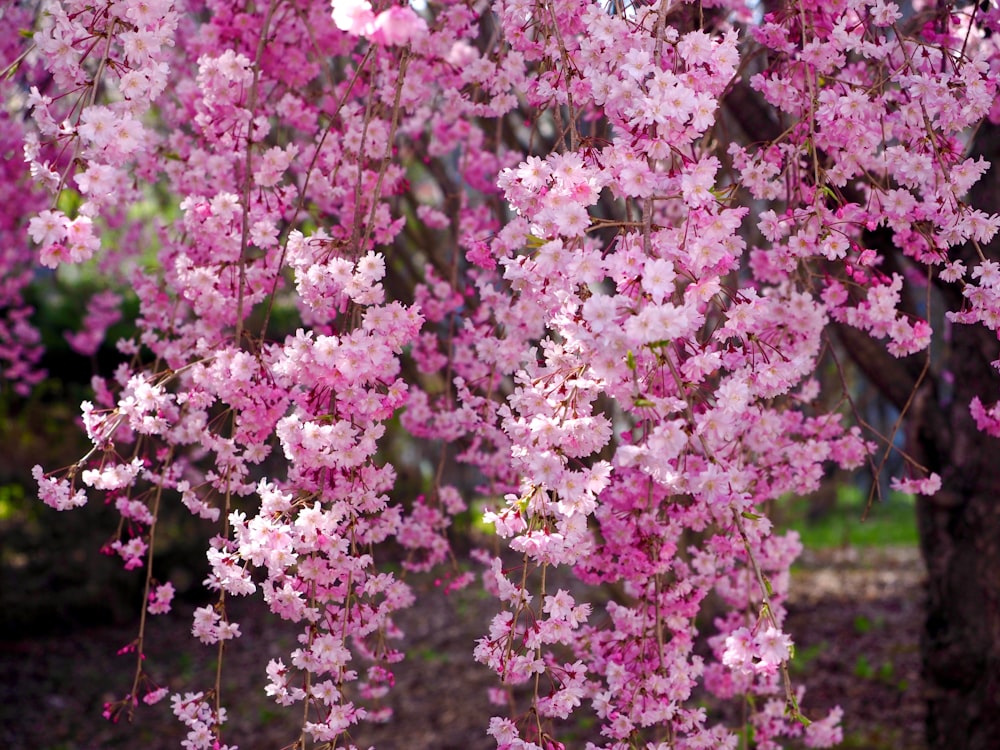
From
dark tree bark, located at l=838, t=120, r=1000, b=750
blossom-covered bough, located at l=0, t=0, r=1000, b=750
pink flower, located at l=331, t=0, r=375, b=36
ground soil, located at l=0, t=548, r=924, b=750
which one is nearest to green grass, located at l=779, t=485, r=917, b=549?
ground soil, located at l=0, t=548, r=924, b=750

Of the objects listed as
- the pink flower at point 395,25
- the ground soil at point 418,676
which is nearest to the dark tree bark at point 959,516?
the ground soil at point 418,676

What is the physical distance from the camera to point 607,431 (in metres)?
1.52

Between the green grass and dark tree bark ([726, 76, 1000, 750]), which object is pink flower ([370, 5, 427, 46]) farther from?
the green grass

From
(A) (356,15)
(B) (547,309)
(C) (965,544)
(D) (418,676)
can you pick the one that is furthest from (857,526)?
(A) (356,15)

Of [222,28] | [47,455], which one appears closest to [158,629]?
[47,455]

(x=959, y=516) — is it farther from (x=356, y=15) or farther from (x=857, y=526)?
(x=857, y=526)

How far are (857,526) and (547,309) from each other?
11342 millimetres

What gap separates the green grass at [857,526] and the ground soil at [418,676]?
233 centimetres

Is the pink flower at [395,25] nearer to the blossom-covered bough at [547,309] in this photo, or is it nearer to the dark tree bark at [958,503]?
the blossom-covered bough at [547,309]

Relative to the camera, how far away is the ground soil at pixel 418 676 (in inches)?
188

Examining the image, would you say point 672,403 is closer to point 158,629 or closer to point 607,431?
point 607,431

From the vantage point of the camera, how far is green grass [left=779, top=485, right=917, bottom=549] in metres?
10.4

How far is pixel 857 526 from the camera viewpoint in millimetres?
12008

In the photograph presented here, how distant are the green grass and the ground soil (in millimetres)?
2330
